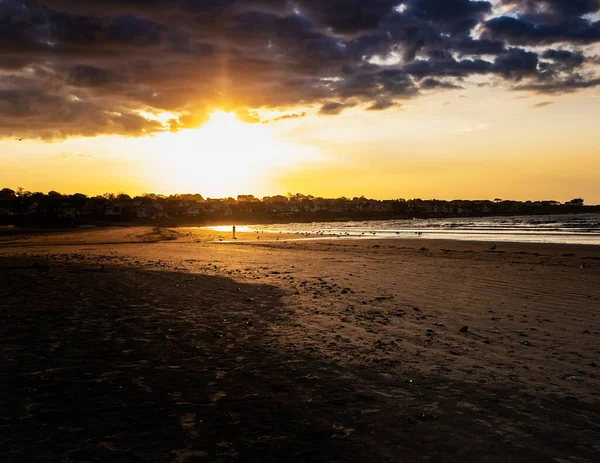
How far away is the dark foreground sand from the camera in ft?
16.8

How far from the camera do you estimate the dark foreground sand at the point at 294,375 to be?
16.8 feet

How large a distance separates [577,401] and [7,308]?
11.6 m

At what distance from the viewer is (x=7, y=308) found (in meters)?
11.3

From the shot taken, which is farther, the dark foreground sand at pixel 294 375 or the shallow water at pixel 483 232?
the shallow water at pixel 483 232

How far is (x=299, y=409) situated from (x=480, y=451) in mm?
2137

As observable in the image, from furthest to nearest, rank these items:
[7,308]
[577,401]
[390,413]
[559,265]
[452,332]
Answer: [559,265] < [7,308] < [452,332] < [577,401] < [390,413]

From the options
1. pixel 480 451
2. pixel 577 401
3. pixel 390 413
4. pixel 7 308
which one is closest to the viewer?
pixel 480 451

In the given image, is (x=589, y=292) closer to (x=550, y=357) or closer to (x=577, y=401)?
(x=550, y=357)

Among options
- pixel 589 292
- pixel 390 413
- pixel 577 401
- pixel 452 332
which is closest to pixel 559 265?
pixel 589 292

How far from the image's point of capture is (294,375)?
7309mm

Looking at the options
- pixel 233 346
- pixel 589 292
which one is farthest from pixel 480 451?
pixel 589 292

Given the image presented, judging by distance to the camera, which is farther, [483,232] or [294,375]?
[483,232]

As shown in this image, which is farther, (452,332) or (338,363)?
(452,332)

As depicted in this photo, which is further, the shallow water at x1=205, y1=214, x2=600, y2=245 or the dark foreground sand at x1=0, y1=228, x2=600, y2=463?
the shallow water at x1=205, y1=214, x2=600, y2=245
